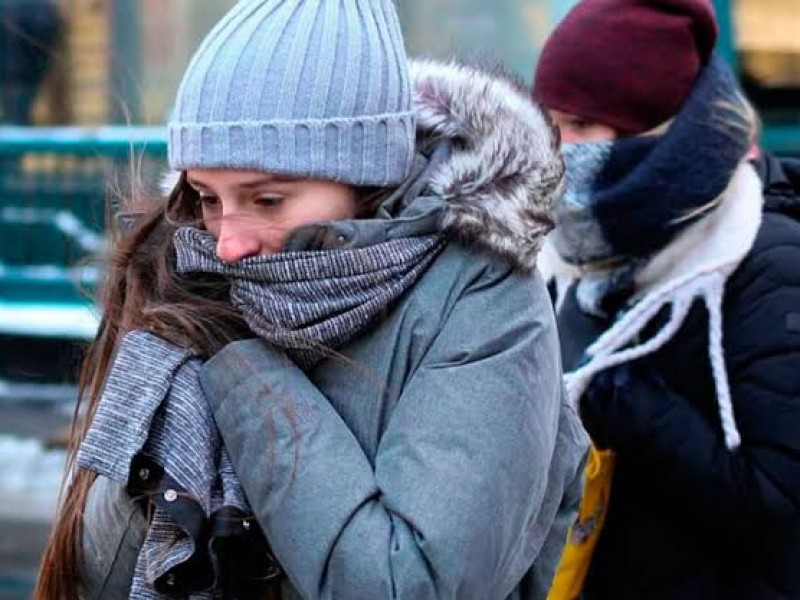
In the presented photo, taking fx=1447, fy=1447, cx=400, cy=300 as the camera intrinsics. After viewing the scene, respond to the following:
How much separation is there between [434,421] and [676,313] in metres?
0.89

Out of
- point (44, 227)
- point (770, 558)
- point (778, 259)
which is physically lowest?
point (44, 227)

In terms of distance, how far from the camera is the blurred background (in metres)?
6.96

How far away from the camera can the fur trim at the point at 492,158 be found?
153cm

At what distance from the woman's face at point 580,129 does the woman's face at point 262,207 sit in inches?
35.6

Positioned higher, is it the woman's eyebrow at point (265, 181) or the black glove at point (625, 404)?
the woman's eyebrow at point (265, 181)

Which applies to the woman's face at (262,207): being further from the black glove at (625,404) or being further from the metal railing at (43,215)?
the metal railing at (43,215)

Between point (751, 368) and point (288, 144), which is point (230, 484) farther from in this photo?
point (751, 368)

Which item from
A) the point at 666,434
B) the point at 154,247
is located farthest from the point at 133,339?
the point at 666,434

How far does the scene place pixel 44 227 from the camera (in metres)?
7.98

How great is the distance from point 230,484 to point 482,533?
0.87ft

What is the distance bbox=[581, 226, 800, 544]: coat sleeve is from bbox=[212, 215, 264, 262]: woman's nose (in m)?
0.90

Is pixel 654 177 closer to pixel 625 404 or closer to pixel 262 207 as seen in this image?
pixel 625 404

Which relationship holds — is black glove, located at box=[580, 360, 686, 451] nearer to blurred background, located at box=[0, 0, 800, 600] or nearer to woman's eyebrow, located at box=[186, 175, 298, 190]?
woman's eyebrow, located at box=[186, 175, 298, 190]

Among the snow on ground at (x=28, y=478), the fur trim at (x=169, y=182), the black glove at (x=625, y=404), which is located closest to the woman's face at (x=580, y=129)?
the black glove at (x=625, y=404)
